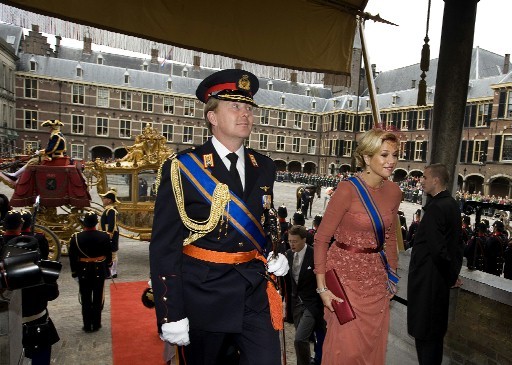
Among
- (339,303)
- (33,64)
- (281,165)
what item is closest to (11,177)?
(339,303)

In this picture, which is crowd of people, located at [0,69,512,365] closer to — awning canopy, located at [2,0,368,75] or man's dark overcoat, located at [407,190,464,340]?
man's dark overcoat, located at [407,190,464,340]

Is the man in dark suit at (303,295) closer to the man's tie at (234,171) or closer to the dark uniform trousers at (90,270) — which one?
the man's tie at (234,171)

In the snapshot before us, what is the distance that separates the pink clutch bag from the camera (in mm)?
2746

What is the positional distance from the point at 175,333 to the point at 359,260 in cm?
146

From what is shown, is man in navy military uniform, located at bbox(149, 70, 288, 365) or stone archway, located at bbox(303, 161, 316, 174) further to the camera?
stone archway, located at bbox(303, 161, 316, 174)

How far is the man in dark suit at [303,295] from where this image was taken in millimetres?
3862

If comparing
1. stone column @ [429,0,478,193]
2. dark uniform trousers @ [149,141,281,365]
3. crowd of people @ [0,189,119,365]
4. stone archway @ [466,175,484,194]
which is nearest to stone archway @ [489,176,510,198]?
stone archway @ [466,175,484,194]

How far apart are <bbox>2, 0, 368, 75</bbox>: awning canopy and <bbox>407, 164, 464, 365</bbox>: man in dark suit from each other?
269 centimetres

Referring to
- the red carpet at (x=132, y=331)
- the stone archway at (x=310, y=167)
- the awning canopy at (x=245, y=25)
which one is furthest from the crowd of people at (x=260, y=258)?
the stone archway at (x=310, y=167)

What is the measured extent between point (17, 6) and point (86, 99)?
139 feet

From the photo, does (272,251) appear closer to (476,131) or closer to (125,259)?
(125,259)

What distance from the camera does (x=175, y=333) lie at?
6.69ft

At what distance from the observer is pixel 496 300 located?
3182 millimetres

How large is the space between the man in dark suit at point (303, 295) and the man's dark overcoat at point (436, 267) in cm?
101
